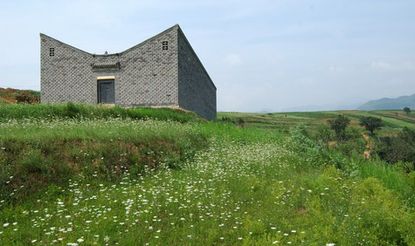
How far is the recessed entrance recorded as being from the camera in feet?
136

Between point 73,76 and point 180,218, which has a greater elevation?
point 73,76

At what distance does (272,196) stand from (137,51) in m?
32.7

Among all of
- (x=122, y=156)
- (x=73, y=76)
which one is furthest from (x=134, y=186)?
(x=73, y=76)

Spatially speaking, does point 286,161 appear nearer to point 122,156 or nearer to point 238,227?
point 122,156

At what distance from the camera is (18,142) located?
1222cm

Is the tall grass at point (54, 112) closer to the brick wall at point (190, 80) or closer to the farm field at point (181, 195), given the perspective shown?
the farm field at point (181, 195)

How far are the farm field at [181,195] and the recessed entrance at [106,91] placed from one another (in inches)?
1031

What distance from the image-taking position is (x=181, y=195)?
984cm

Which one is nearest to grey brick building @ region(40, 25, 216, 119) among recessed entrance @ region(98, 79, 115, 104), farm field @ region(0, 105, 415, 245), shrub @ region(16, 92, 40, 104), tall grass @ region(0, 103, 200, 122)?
recessed entrance @ region(98, 79, 115, 104)

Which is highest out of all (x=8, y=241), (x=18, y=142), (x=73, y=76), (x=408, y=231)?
(x=73, y=76)

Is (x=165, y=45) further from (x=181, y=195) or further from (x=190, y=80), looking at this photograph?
(x=181, y=195)

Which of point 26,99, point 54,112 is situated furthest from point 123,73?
point 54,112

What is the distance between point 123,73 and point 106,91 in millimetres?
2764

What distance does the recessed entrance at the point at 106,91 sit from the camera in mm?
41562
